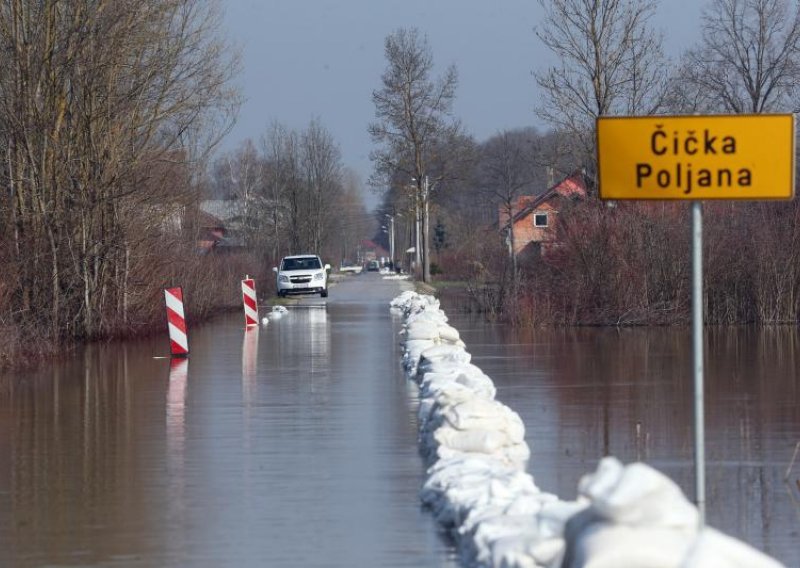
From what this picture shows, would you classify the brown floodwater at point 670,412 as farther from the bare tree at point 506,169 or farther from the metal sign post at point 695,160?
the bare tree at point 506,169

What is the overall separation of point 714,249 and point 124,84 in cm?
1362

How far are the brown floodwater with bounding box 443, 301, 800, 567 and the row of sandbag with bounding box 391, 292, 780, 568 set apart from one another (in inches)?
26.1

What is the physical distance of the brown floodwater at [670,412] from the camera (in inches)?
386

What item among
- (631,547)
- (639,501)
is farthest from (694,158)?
(631,547)

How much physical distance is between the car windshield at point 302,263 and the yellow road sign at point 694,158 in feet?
148

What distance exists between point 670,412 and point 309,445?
431cm

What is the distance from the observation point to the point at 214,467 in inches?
451

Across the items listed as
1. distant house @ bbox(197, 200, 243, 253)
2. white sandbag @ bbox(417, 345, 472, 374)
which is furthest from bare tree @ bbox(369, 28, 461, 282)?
white sandbag @ bbox(417, 345, 472, 374)

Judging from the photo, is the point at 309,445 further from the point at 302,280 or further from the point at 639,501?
the point at 302,280

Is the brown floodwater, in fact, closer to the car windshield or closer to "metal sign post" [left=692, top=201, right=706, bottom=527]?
"metal sign post" [left=692, top=201, right=706, bottom=527]

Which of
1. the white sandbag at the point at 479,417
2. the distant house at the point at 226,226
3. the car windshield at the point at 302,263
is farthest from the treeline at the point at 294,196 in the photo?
the white sandbag at the point at 479,417

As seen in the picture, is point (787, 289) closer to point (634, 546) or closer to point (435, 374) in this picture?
point (435, 374)

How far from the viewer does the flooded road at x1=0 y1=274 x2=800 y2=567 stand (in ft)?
28.1

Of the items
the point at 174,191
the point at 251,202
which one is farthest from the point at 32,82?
the point at 251,202
